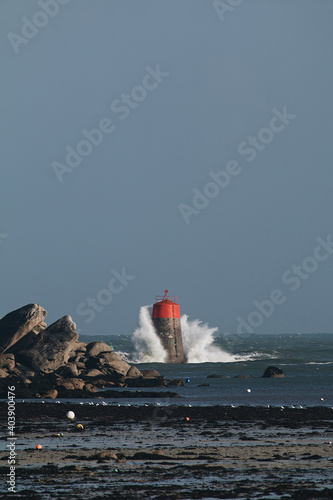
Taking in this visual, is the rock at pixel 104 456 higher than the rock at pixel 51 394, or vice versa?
the rock at pixel 51 394

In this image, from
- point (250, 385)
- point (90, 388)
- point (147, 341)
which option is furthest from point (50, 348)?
point (147, 341)

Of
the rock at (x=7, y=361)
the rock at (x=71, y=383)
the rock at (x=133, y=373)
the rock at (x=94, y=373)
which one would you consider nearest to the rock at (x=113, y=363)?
the rock at (x=133, y=373)

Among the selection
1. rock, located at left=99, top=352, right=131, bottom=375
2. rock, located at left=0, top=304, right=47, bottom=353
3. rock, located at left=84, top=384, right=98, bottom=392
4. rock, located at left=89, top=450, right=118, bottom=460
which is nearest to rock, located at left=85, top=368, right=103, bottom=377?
rock, located at left=99, top=352, right=131, bottom=375

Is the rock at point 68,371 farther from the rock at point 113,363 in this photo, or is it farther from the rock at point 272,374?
the rock at point 272,374

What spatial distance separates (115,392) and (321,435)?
57.0 ft

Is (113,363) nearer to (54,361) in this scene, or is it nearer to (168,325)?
(54,361)

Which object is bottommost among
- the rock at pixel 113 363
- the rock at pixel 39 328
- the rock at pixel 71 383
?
the rock at pixel 71 383

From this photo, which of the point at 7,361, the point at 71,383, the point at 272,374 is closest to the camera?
the point at 71,383

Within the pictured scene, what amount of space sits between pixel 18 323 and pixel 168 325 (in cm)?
1805

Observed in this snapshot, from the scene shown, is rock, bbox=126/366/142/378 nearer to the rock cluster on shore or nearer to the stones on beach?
the rock cluster on shore

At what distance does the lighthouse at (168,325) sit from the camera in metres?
64.8

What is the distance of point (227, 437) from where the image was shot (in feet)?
78.6

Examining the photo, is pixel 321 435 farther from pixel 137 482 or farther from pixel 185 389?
pixel 185 389

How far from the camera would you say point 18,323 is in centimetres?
4962
